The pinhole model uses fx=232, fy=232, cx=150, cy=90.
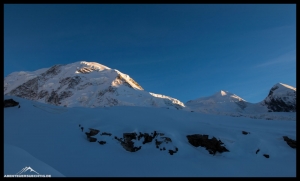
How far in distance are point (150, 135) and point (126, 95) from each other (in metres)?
55.9

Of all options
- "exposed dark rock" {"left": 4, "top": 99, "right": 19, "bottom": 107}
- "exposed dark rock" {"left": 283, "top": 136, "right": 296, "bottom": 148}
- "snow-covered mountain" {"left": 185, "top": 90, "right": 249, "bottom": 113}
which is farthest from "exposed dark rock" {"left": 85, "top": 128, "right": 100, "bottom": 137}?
"snow-covered mountain" {"left": 185, "top": 90, "right": 249, "bottom": 113}

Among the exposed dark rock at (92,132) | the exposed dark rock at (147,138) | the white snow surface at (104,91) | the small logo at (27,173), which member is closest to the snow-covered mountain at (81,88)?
the white snow surface at (104,91)

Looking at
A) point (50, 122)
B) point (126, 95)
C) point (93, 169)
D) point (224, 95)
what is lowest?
point (93, 169)

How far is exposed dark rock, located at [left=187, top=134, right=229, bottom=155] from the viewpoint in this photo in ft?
41.3

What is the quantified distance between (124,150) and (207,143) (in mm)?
4608

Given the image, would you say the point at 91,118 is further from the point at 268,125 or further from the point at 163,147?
the point at 268,125

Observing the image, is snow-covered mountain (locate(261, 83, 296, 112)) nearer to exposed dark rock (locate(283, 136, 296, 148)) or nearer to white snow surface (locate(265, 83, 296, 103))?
white snow surface (locate(265, 83, 296, 103))

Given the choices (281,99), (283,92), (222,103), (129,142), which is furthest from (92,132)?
(222,103)

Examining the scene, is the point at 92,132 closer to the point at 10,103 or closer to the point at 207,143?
the point at 10,103

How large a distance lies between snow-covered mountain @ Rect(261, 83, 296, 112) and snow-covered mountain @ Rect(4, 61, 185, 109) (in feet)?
127

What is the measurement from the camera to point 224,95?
12962 centimetres

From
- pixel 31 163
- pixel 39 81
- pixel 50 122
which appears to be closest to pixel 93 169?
pixel 31 163

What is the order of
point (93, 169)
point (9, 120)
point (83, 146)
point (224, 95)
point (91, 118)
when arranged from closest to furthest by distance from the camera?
point (93, 169) < point (83, 146) < point (9, 120) < point (91, 118) < point (224, 95)

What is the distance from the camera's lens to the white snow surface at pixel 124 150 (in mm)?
9734
